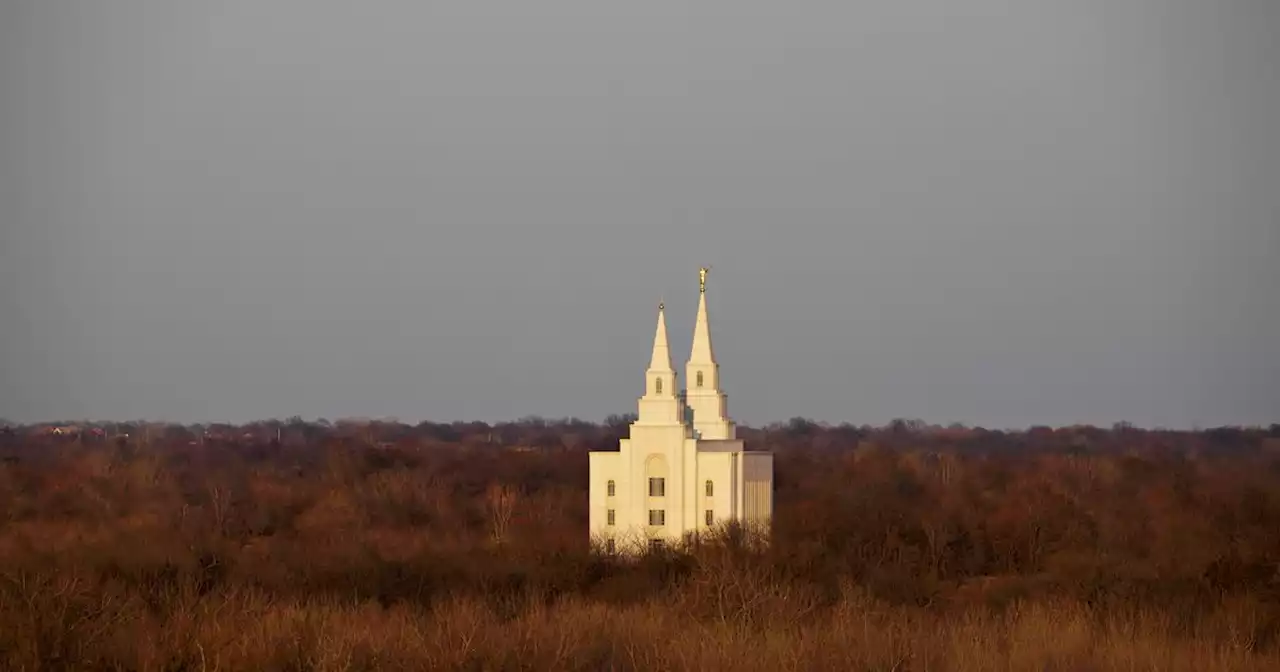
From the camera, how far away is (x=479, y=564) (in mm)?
51938

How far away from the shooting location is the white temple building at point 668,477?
60750mm

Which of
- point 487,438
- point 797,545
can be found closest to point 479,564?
point 797,545

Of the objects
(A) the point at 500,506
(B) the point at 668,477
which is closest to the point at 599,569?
(B) the point at 668,477

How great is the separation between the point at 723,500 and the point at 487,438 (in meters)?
86.8

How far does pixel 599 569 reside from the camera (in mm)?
52781

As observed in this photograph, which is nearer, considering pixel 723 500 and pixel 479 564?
pixel 479 564

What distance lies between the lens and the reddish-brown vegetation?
3192cm

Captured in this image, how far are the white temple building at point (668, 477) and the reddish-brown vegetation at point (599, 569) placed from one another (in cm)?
149

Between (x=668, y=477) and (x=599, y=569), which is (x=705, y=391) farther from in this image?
(x=599, y=569)

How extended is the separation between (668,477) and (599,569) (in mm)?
8813

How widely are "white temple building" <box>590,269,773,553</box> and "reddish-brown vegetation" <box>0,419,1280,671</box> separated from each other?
4.90ft

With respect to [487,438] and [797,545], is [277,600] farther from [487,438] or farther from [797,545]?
[487,438]

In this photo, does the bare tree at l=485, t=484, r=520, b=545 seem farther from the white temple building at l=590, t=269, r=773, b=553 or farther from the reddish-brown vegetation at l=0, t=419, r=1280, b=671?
the white temple building at l=590, t=269, r=773, b=553

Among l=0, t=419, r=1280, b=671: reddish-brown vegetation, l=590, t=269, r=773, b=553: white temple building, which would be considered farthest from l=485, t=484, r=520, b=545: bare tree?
l=590, t=269, r=773, b=553: white temple building
